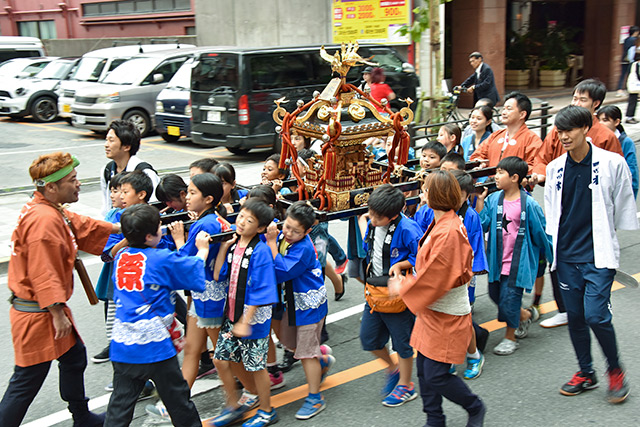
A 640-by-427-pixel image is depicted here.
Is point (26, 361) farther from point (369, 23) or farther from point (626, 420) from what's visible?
point (369, 23)

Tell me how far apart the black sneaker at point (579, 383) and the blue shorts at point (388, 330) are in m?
1.02

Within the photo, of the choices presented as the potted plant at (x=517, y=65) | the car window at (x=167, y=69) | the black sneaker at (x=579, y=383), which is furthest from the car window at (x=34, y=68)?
the black sneaker at (x=579, y=383)

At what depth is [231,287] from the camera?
388cm

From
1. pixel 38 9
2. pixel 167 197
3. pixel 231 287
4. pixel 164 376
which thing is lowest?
pixel 164 376

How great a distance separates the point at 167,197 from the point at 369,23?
44.5 feet

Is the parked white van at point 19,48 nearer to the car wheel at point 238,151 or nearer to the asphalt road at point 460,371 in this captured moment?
the car wheel at point 238,151

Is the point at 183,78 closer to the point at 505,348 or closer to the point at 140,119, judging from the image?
the point at 140,119

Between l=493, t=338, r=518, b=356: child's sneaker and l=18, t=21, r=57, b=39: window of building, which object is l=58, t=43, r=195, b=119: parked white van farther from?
l=493, t=338, r=518, b=356: child's sneaker

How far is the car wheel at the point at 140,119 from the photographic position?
48.2ft

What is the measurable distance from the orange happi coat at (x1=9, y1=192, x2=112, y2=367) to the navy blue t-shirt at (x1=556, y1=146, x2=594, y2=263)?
2.94 m

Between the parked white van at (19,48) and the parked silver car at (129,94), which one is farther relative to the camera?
the parked white van at (19,48)

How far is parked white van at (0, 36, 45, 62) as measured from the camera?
67.8 ft

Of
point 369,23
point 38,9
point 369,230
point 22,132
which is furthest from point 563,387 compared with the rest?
point 38,9

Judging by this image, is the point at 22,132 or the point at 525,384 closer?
the point at 525,384
